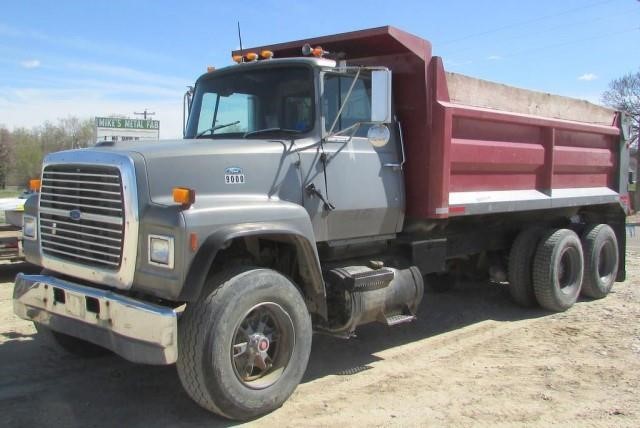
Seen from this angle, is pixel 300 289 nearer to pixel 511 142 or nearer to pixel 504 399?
pixel 504 399

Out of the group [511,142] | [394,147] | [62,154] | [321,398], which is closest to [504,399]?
[321,398]

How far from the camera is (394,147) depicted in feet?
18.2

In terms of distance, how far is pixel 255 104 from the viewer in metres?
5.14

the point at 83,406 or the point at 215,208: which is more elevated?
the point at 215,208

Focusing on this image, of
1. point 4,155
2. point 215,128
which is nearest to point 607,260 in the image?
point 215,128

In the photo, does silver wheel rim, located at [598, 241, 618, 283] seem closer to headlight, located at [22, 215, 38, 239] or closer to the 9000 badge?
the 9000 badge

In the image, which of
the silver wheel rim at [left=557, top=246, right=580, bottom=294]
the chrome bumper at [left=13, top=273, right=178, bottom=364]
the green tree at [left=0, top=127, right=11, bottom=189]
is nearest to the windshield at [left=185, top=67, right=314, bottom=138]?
the chrome bumper at [left=13, top=273, right=178, bottom=364]

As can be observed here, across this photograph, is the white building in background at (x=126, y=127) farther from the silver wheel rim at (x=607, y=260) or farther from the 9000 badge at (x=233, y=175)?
the 9000 badge at (x=233, y=175)

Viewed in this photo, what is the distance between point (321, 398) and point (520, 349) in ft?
7.61

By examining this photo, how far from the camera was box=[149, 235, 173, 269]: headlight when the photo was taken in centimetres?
368

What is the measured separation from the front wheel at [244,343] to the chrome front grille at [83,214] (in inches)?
26.5

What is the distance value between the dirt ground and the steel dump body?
1.33 m

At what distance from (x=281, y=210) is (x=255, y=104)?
1.26m

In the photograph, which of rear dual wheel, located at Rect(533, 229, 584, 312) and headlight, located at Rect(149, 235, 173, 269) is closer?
headlight, located at Rect(149, 235, 173, 269)
